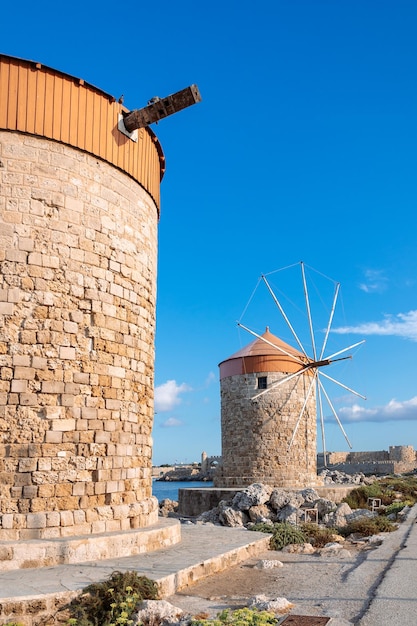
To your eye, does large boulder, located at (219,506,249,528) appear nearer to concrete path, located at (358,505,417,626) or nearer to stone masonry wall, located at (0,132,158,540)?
concrete path, located at (358,505,417,626)

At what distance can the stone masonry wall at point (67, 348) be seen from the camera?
6.83 metres

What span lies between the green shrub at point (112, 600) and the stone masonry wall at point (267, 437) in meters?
16.1

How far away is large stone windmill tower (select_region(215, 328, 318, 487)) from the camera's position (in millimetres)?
21125

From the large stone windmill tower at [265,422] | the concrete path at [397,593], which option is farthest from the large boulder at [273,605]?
the large stone windmill tower at [265,422]

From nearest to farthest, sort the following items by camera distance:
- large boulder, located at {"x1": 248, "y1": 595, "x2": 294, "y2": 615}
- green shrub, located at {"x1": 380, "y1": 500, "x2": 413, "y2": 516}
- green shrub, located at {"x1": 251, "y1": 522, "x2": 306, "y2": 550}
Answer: large boulder, located at {"x1": 248, "y1": 595, "x2": 294, "y2": 615}
green shrub, located at {"x1": 251, "y1": 522, "x2": 306, "y2": 550}
green shrub, located at {"x1": 380, "y1": 500, "x2": 413, "y2": 516}

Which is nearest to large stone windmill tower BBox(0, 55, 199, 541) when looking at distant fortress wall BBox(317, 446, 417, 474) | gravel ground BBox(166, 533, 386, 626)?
gravel ground BBox(166, 533, 386, 626)

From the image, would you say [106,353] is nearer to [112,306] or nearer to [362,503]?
[112,306]

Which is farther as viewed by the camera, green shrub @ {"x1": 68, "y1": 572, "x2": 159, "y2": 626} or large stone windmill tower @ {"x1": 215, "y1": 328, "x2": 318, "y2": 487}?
large stone windmill tower @ {"x1": 215, "y1": 328, "x2": 318, "y2": 487}

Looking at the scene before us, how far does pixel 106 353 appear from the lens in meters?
7.80

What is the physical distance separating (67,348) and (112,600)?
3181mm

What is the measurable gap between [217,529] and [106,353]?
4.46 meters

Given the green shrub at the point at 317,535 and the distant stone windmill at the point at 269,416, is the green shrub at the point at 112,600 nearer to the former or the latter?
the green shrub at the point at 317,535

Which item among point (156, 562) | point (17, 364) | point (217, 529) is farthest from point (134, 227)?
point (217, 529)

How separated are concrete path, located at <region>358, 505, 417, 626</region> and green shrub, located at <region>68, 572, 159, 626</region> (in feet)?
6.42
